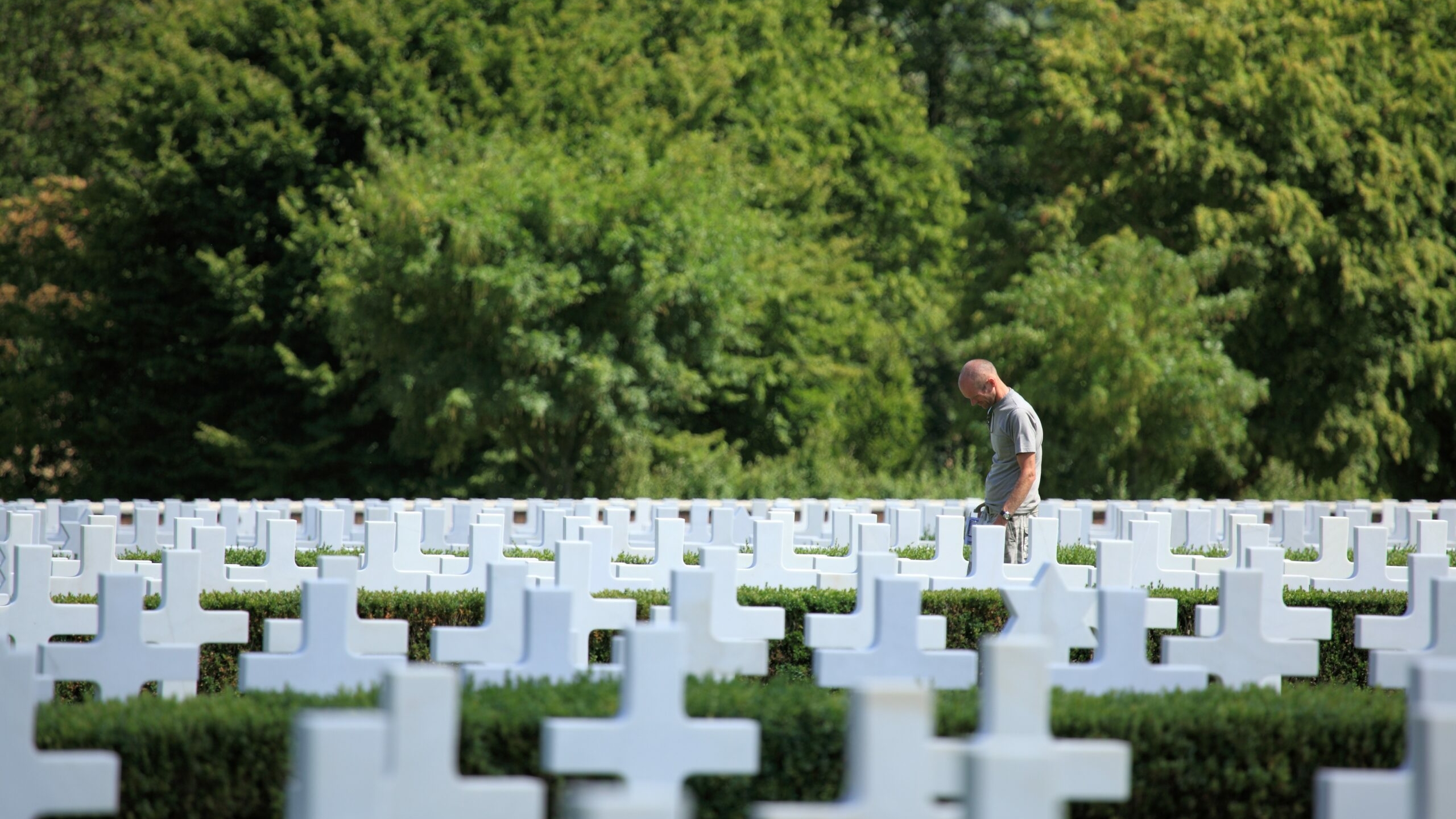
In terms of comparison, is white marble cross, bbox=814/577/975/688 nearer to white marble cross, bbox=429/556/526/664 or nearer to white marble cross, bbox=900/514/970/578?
white marble cross, bbox=429/556/526/664

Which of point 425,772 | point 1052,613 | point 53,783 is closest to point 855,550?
point 1052,613

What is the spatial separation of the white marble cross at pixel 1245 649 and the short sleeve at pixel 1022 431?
297 cm

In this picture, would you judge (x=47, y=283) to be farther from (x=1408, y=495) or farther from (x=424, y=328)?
(x=1408, y=495)

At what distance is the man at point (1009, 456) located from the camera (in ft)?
27.1

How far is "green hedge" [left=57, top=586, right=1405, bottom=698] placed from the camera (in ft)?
23.6

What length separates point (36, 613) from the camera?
5922 mm

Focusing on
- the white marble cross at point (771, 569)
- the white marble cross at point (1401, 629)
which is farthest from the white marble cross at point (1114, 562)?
the white marble cross at point (771, 569)

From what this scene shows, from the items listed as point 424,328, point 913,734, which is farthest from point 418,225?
point 913,734

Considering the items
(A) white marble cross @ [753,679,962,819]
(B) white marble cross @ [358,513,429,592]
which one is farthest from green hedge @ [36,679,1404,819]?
(B) white marble cross @ [358,513,429,592]

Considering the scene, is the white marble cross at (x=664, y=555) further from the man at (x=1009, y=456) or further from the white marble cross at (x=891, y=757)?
the white marble cross at (x=891, y=757)

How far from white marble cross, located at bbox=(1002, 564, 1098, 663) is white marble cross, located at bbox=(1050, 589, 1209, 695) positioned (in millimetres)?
391

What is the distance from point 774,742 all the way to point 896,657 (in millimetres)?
790

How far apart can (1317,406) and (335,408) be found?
1703 cm

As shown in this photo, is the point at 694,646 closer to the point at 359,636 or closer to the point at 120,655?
Result: the point at 359,636
